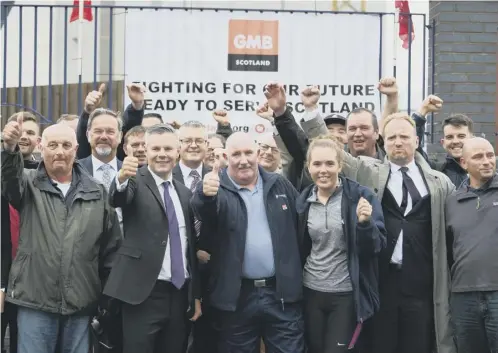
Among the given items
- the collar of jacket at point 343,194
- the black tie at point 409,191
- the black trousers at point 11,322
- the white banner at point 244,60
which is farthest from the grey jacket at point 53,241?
the white banner at point 244,60

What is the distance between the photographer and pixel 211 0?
11.0 m

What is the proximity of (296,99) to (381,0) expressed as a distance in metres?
3.65

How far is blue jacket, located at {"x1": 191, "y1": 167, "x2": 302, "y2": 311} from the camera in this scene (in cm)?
569

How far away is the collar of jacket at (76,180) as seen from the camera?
Result: 564 cm

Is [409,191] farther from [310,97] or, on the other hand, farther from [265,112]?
[265,112]

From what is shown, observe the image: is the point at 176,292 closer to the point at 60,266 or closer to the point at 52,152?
the point at 60,266

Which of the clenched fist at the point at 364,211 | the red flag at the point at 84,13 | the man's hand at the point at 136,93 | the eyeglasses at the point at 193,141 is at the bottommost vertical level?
the clenched fist at the point at 364,211

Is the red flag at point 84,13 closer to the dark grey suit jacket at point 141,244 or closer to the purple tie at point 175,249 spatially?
the dark grey suit jacket at point 141,244

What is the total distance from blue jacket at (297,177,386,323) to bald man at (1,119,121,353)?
1361mm

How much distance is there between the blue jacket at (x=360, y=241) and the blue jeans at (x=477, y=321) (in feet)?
1.98

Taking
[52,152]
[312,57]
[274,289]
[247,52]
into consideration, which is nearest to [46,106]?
[247,52]

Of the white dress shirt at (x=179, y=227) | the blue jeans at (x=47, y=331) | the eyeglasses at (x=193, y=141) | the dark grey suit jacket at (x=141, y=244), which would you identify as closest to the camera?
the blue jeans at (x=47, y=331)

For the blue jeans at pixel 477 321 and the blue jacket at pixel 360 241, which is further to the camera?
the blue jeans at pixel 477 321

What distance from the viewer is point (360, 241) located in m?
5.63
